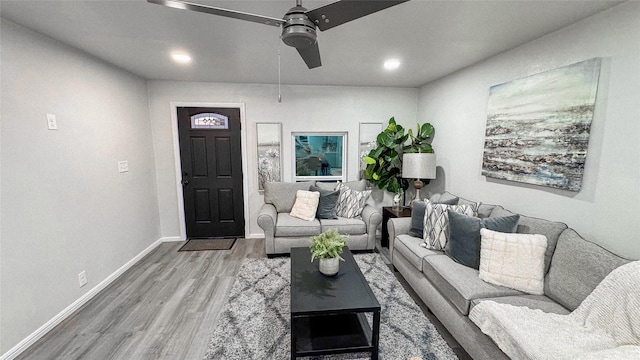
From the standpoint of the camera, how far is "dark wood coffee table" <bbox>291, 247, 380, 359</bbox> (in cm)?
165

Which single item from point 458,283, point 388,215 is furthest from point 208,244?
point 458,283

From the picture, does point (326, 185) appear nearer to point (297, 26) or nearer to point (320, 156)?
point (320, 156)

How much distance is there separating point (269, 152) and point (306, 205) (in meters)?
1.07

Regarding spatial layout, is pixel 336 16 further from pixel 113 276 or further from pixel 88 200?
pixel 113 276

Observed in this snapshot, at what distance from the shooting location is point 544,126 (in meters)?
2.08

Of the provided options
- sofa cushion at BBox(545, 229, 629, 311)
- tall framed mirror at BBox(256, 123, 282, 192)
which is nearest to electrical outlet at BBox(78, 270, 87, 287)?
tall framed mirror at BBox(256, 123, 282, 192)

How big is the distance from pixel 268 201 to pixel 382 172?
1795 mm

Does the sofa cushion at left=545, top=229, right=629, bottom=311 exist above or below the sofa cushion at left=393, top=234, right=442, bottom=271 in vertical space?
above

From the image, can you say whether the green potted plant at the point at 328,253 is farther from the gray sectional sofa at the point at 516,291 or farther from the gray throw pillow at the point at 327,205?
the gray throw pillow at the point at 327,205

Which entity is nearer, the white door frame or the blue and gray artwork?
the blue and gray artwork

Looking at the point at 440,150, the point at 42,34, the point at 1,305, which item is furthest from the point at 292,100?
the point at 1,305

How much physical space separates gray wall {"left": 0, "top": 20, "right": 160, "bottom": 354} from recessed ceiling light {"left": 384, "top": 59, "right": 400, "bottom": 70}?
3.12 metres

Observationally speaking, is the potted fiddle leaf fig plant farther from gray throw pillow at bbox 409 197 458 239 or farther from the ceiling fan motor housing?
the ceiling fan motor housing

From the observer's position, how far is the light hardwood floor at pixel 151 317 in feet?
6.09
